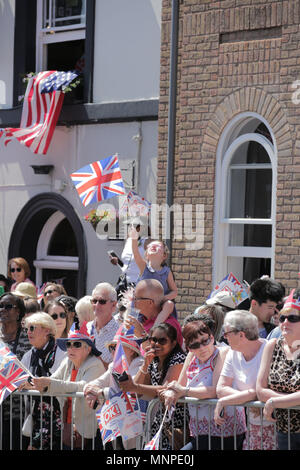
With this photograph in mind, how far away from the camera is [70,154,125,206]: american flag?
12.4 metres

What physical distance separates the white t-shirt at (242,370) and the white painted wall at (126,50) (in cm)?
742

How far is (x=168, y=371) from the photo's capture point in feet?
22.6

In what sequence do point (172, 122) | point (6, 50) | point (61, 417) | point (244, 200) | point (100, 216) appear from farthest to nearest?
point (6, 50) < point (100, 216) < point (172, 122) < point (244, 200) < point (61, 417)

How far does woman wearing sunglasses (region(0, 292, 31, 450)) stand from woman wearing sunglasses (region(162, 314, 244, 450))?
1.59 m

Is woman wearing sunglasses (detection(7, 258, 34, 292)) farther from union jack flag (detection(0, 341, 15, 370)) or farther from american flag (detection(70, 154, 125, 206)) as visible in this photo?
union jack flag (detection(0, 341, 15, 370))

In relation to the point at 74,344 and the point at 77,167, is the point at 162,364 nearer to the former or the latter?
the point at 74,344

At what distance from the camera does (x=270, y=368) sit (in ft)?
20.5

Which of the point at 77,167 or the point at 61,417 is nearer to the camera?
the point at 61,417

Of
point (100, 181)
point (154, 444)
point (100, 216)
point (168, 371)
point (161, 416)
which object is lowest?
point (154, 444)

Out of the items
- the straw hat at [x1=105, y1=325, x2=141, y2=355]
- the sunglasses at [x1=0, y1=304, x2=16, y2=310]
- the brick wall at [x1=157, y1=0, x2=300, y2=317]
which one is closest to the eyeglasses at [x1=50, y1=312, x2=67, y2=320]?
the sunglasses at [x1=0, y1=304, x2=16, y2=310]

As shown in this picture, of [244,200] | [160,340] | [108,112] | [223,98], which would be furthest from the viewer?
[108,112]

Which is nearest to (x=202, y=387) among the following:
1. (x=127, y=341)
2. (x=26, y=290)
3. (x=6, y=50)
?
(x=127, y=341)

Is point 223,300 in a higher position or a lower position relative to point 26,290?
higher

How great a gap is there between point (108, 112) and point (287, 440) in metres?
8.57
